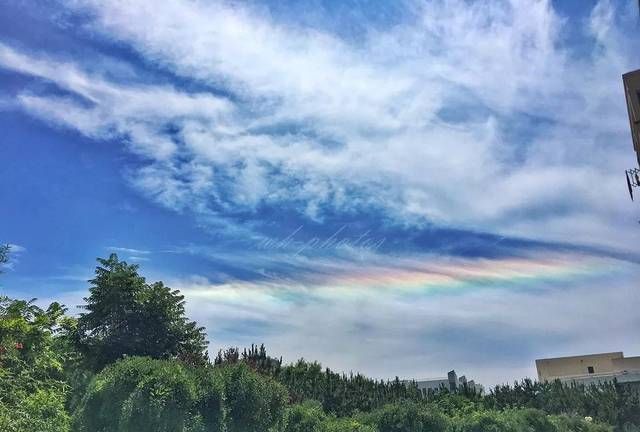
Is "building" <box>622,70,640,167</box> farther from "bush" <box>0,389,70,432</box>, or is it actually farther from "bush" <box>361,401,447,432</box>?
"bush" <box>0,389,70,432</box>

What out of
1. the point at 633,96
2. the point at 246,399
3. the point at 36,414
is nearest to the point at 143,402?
the point at 36,414

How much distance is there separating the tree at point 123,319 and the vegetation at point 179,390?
0.05m

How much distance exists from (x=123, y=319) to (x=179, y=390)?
10614 mm

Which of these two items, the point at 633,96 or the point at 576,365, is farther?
the point at 576,365

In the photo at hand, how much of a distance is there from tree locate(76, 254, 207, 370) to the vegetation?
0.05 m

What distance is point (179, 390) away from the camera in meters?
17.5

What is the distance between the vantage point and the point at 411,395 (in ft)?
112

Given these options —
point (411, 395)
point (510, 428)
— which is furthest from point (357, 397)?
point (510, 428)

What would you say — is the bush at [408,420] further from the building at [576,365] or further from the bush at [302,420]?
the building at [576,365]

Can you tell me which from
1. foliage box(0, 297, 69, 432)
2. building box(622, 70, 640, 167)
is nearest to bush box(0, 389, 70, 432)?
foliage box(0, 297, 69, 432)

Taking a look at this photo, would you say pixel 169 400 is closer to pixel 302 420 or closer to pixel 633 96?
pixel 302 420

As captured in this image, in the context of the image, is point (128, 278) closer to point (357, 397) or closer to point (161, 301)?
point (161, 301)

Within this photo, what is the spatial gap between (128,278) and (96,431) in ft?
35.5

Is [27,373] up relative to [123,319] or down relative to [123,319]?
down
